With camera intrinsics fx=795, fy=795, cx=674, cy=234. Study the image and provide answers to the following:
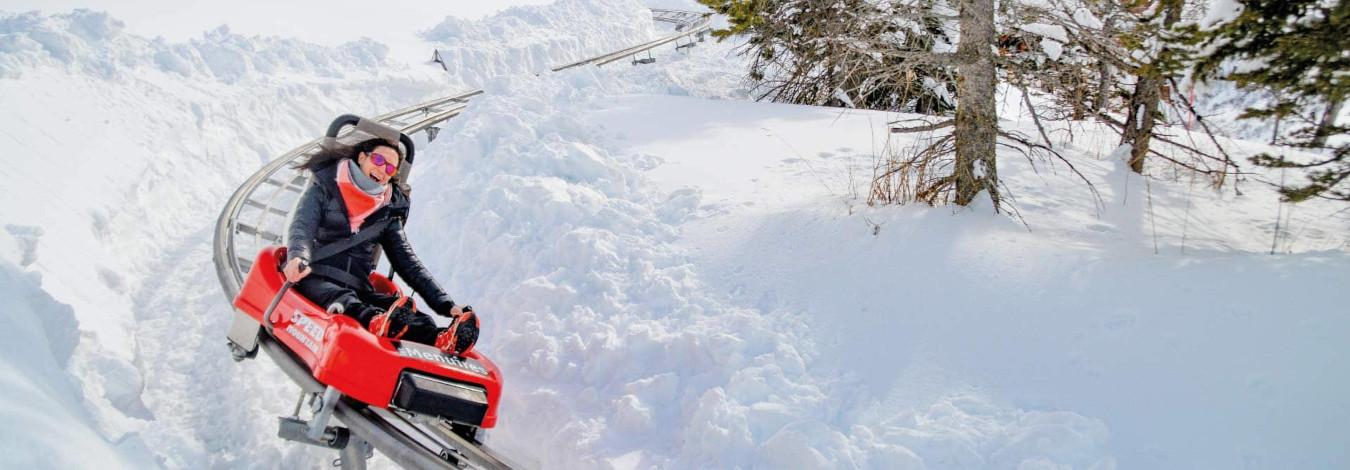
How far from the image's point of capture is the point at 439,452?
4352mm

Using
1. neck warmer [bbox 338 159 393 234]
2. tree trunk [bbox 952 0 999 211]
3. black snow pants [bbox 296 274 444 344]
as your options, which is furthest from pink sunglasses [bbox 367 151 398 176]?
tree trunk [bbox 952 0 999 211]

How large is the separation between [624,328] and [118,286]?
4409 mm

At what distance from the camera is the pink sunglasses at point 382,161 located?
4887mm

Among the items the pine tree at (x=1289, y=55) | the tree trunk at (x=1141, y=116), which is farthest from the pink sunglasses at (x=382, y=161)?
the tree trunk at (x=1141, y=116)

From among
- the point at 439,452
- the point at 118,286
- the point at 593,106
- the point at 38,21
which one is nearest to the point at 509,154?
the point at 593,106

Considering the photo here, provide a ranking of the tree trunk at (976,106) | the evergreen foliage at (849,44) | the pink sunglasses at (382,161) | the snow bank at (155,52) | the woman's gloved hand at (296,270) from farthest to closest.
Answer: the snow bank at (155,52) < the evergreen foliage at (849,44) < the tree trunk at (976,106) < the pink sunglasses at (382,161) < the woman's gloved hand at (296,270)

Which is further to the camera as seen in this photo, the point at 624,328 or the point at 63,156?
the point at 63,156

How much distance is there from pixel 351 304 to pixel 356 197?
78 cm

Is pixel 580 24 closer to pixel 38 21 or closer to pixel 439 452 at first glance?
pixel 38 21

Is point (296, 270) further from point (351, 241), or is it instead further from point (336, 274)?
point (351, 241)

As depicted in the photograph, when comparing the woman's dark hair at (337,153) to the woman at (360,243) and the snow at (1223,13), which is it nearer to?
the woman at (360,243)

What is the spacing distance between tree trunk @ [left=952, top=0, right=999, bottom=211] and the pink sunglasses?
13.6ft

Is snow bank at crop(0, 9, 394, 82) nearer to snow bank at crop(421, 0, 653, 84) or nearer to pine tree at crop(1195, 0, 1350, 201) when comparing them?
snow bank at crop(421, 0, 653, 84)

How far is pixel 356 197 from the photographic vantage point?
487 centimetres
